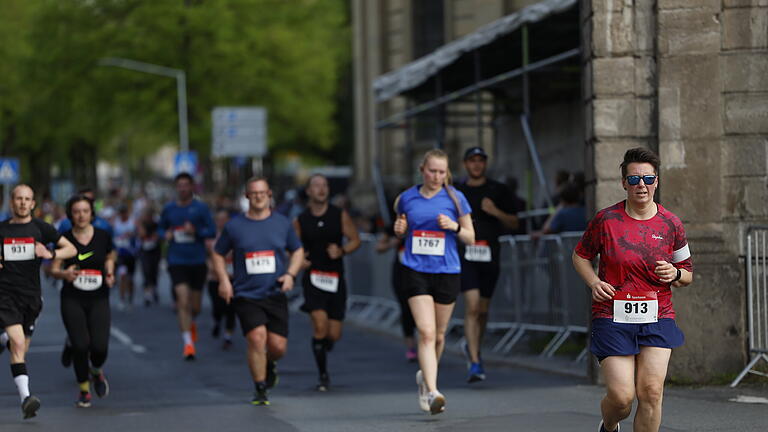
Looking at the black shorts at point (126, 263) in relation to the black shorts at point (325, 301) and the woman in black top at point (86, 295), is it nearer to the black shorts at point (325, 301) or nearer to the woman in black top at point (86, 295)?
the black shorts at point (325, 301)

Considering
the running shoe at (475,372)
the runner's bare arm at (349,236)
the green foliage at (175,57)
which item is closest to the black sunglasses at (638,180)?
the running shoe at (475,372)

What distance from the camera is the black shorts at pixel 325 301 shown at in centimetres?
1302

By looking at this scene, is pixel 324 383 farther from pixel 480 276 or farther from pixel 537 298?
pixel 537 298

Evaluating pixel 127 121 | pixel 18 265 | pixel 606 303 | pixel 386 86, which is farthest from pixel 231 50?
pixel 606 303

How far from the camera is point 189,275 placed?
16.5 m

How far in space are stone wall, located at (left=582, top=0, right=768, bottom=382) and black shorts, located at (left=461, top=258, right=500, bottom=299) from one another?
150 cm

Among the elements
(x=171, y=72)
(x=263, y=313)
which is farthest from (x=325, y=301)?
(x=171, y=72)

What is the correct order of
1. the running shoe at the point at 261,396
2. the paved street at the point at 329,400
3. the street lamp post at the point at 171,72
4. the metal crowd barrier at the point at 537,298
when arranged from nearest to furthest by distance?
the paved street at the point at 329,400 → the running shoe at the point at 261,396 → the metal crowd barrier at the point at 537,298 → the street lamp post at the point at 171,72

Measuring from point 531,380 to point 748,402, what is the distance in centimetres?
266

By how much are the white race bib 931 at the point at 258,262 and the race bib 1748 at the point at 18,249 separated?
5.22 feet

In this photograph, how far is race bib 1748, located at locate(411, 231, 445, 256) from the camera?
10.9 metres

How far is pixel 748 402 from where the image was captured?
10.8 meters

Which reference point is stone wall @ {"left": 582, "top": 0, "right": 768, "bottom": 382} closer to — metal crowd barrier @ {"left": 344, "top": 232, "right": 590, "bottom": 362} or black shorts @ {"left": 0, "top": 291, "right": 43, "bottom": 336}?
metal crowd barrier @ {"left": 344, "top": 232, "right": 590, "bottom": 362}

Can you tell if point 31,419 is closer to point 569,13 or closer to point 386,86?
point 569,13
